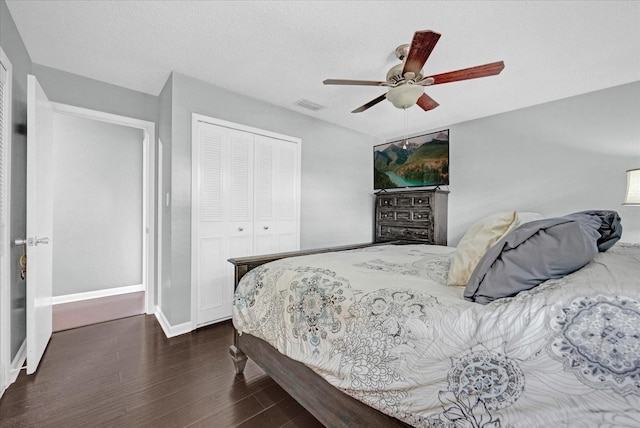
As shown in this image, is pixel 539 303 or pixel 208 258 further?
pixel 208 258

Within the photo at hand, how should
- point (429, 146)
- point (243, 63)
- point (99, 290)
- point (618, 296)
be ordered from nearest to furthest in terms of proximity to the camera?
point (618, 296) → point (243, 63) → point (99, 290) → point (429, 146)

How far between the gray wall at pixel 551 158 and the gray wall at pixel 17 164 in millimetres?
4657

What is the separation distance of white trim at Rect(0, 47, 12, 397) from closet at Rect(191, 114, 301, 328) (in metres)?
1.22

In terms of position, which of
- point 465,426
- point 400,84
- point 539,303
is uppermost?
point 400,84

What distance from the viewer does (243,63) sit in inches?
97.6

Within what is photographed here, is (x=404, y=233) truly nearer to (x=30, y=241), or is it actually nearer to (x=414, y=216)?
(x=414, y=216)

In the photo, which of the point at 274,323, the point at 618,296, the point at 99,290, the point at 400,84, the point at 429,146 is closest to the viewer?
the point at 618,296

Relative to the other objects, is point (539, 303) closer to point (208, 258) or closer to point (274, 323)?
point (274, 323)

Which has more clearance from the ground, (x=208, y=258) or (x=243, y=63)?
(x=243, y=63)

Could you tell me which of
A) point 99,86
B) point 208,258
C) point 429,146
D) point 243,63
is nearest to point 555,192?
point 429,146

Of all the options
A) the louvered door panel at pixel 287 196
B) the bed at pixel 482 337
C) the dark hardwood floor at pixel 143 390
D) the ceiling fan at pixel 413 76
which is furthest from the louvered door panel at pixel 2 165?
the louvered door panel at pixel 287 196

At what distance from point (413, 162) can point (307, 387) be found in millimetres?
3802

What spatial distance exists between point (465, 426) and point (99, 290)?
4486 millimetres

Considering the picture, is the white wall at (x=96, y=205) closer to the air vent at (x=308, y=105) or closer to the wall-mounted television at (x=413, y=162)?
the air vent at (x=308, y=105)
